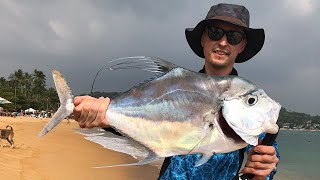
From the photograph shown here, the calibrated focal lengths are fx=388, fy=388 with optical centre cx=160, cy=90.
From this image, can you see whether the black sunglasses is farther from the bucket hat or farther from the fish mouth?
the fish mouth

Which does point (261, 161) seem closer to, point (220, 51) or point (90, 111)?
point (220, 51)

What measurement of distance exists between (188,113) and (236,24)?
3.73 feet

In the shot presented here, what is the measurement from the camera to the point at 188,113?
2.35m

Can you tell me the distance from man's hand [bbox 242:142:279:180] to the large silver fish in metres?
0.19

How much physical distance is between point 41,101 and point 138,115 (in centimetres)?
10728

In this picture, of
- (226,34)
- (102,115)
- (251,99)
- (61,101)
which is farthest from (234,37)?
(61,101)

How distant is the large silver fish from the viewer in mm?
2275

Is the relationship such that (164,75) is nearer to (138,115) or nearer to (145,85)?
(145,85)

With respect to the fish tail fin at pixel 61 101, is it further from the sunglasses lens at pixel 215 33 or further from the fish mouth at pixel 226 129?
the sunglasses lens at pixel 215 33

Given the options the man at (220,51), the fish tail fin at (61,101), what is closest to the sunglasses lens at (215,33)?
the man at (220,51)

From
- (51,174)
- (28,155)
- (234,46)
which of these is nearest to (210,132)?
(234,46)

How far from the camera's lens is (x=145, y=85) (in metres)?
2.64

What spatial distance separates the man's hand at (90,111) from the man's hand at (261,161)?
3.25ft

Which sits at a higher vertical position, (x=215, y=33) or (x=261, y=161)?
(x=215, y=33)
